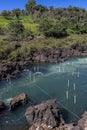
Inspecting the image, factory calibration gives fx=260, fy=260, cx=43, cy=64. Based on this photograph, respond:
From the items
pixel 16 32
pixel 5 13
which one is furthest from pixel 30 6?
pixel 16 32

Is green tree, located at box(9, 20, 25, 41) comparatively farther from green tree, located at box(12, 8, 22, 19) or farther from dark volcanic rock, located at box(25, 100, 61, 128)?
dark volcanic rock, located at box(25, 100, 61, 128)

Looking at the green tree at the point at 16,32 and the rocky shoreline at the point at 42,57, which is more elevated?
the green tree at the point at 16,32

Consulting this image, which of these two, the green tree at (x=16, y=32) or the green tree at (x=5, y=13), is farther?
the green tree at (x=5, y=13)

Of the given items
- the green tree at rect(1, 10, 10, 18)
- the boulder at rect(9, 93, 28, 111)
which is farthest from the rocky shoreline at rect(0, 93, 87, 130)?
the green tree at rect(1, 10, 10, 18)

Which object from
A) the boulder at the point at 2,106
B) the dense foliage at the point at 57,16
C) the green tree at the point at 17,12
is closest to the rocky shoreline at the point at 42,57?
the dense foliage at the point at 57,16

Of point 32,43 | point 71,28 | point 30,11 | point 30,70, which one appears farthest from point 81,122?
point 30,11

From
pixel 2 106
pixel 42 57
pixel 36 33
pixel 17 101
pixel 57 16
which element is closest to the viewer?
pixel 2 106

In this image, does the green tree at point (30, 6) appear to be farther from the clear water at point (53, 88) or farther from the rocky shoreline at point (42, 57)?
the clear water at point (53, 88)

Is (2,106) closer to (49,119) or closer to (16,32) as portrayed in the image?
(49,119)
